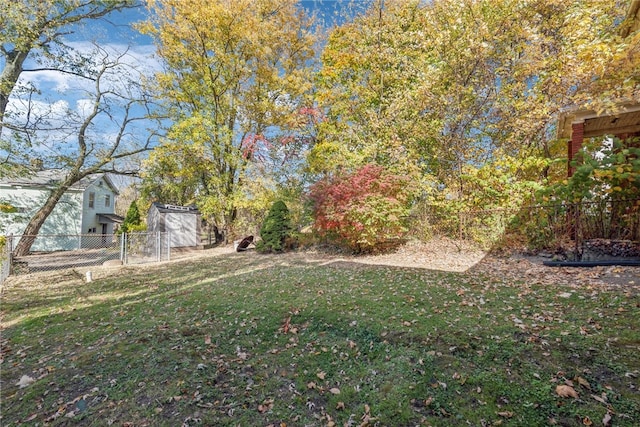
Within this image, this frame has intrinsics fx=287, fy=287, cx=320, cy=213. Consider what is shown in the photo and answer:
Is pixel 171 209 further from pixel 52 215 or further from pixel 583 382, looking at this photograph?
pixel 583 382

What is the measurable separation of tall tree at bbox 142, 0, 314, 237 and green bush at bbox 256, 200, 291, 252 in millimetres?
3784

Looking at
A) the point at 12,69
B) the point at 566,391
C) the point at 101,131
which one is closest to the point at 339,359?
the point at 566,391

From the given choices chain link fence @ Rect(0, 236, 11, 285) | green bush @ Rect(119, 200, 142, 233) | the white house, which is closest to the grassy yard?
chain link fence @ Rect(0, 236, 11, 285)

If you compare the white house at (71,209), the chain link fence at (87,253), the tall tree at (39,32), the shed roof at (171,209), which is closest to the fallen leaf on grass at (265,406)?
the chain link fence at (87,253)

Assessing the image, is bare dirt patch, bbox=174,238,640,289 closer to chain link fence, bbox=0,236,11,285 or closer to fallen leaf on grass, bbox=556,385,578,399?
fallen leaf on grass, bbox=556,385,578,399

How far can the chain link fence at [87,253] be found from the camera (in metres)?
8.98

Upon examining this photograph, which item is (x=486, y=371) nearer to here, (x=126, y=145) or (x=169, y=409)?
(x=169, y=409)

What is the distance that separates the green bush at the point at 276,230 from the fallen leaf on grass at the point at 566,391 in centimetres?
1038

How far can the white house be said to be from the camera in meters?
16.7

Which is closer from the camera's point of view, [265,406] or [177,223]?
[265,406]

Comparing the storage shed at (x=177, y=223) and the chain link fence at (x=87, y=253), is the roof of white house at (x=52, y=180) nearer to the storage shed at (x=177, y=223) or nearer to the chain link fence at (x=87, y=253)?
the chain link fence at (x=87, y=253)

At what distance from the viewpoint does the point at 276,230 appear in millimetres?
12281

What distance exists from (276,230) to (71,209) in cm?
1633

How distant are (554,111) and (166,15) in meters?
17.4
